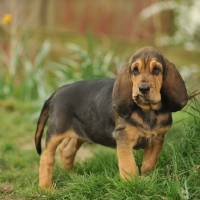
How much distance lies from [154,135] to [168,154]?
560mm

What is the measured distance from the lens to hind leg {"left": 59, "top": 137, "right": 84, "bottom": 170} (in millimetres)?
5844

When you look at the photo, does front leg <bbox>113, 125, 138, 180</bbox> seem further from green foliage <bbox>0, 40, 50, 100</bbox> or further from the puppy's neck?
green foliage <bbox>0, 40, 50, 100</bbox>

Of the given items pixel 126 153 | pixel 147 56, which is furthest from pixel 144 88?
pixel 126 153

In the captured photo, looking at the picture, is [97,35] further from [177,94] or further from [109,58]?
[177,94]

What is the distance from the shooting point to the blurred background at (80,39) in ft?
32.3

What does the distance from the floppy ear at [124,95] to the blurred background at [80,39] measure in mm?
3977

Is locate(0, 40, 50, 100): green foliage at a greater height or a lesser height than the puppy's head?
lesser

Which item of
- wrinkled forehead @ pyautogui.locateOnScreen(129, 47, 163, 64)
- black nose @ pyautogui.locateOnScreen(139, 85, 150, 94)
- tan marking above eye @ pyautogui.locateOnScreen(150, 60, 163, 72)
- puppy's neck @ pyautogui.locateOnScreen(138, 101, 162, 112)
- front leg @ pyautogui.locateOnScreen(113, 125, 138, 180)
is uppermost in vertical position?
wrinkled forehead @ pyautogui.locateOnScreen(129, 47, 163, 64)

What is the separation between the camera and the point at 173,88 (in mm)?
4699

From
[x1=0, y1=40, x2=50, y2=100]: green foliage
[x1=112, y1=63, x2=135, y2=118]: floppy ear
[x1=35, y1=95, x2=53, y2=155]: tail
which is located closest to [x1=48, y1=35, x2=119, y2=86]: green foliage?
[x1=0, y1=40, x2=50, y2=100]: green foliage

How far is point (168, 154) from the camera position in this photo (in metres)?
5.32

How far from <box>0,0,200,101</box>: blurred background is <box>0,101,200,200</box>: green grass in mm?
3170

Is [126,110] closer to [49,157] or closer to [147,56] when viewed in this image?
[147,56]

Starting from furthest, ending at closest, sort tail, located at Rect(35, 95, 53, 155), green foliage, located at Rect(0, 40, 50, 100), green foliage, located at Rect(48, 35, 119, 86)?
green foliage, located at Rect(0, 40, 50, 100) → green foliage, located at Rect(48, 35, 119, 86) → tail, located at Rect(35, 95, 53, 155)
